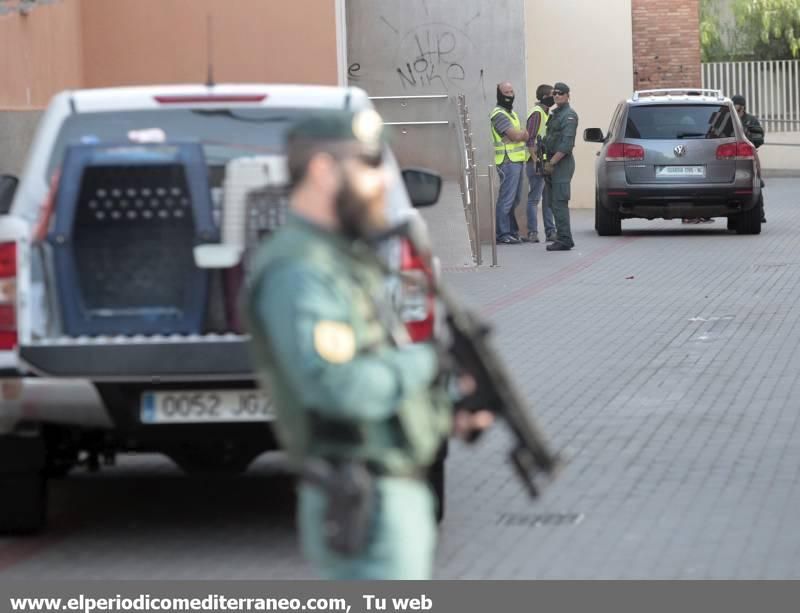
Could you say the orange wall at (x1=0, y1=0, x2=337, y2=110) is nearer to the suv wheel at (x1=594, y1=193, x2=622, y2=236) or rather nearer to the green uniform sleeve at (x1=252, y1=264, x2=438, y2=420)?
the suv wheel at (x1=594, y1=193, x2=622, y2=236)

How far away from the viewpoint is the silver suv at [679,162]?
24734mm

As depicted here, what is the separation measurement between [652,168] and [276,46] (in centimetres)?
509

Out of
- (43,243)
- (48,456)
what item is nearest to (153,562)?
(48,456)

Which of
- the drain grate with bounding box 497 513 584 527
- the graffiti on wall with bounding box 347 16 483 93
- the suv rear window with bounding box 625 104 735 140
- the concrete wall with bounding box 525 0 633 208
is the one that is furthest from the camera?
the concrete wall with bounding box 525 0 633 208

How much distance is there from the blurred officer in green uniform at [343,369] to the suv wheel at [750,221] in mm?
21500

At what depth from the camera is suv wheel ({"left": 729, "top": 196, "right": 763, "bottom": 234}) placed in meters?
25.4

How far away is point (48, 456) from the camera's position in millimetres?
8023

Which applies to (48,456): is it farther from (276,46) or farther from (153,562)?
(276,46)

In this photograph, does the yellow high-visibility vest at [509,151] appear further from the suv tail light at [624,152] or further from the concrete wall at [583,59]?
the concrete wall at [583,59]

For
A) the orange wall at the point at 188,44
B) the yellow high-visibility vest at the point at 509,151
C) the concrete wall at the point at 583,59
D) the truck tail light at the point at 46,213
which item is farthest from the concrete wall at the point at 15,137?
the concrete wall at the point at 583,59

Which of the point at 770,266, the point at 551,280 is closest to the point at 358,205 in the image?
the point at 551,280

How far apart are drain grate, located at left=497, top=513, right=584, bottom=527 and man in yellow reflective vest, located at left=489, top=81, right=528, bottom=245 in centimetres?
1575

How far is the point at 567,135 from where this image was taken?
22.4m

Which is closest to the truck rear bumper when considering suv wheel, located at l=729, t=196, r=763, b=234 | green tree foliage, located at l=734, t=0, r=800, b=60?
suv wheel, located at l=729, t=196, r=763, b=234
